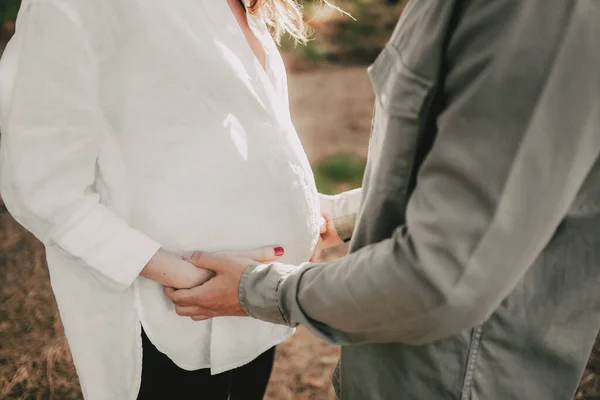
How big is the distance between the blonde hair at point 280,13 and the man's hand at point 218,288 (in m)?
0.65

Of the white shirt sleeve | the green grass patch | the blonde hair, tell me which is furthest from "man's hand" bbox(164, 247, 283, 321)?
the green grass patch

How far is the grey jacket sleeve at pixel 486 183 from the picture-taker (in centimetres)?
69

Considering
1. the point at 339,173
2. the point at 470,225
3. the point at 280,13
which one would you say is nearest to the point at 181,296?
the point at 470,225

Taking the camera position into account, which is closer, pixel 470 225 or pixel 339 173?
pixel 470 225

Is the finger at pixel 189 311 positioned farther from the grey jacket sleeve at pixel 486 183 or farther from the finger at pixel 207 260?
the grey jacket sleeve at pixel 486 183

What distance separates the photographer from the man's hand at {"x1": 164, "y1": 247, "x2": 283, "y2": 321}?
43.6 inches

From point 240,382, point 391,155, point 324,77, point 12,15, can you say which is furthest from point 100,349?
point 324,77

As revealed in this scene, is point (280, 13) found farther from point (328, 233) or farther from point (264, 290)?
point (264, 290)

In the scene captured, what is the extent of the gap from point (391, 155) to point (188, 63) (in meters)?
0.47

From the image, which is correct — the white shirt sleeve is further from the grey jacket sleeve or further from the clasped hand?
the grey jacket sleeve

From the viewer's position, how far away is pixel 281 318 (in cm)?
101

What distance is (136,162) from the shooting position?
1.15 meters

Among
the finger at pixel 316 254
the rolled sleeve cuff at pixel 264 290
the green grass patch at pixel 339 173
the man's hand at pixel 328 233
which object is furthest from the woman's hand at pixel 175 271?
the green grass patch at pixel 339 173

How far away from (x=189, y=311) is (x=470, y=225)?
0.68 meters
